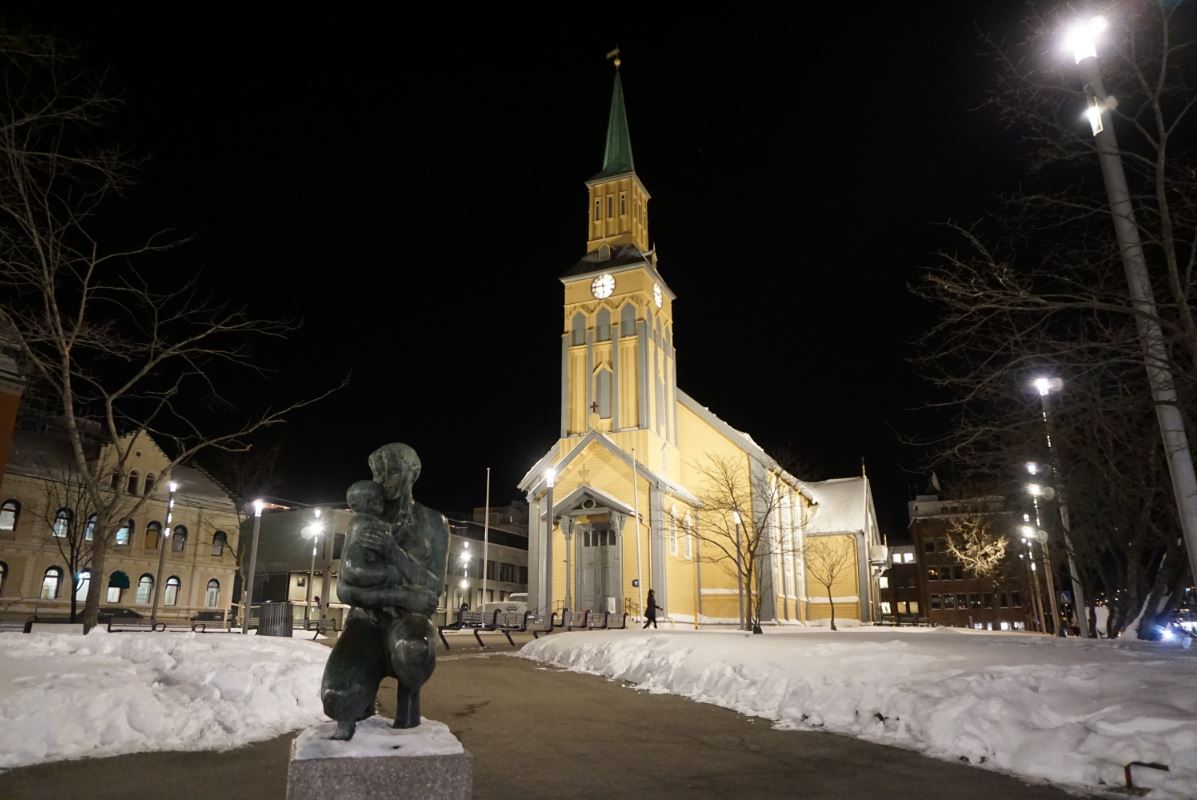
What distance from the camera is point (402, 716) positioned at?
4.89m

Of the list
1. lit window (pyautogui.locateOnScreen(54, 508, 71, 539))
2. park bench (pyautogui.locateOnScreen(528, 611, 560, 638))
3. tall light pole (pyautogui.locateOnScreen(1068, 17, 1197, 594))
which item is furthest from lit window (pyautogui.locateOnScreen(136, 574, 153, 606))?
tall light pole (pyautogui.locateOnScreen(1068, 17, 1197, 594))

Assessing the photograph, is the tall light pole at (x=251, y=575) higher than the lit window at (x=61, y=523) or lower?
lower

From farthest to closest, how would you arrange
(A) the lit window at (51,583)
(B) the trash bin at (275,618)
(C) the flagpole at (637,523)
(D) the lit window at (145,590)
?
(D) the lit window at (145,590) < (A) the lit window at (51,583) < (C) the flagpole at (637,523) < (B) the trash bin at (275,618)

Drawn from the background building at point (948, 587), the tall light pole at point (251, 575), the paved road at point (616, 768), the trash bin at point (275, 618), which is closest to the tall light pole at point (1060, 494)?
the paved road at point (616, 768)

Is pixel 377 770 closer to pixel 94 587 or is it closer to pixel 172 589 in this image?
pixel 94 587

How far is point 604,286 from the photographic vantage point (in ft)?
145

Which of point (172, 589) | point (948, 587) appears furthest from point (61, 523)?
point (948, 587)

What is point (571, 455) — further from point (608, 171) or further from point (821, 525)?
point (821, 525)

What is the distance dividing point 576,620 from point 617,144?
108ft

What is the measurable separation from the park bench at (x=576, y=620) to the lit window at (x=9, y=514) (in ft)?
105

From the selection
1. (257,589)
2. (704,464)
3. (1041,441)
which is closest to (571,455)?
(704,464)

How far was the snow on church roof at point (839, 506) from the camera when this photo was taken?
5409 centimetres

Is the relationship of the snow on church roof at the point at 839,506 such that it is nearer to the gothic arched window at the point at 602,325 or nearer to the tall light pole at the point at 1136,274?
the gothic arched window at the point at 602,325

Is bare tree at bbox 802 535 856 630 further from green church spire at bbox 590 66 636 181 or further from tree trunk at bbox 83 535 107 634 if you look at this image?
tree trunk at bbox 83 535 107 634
